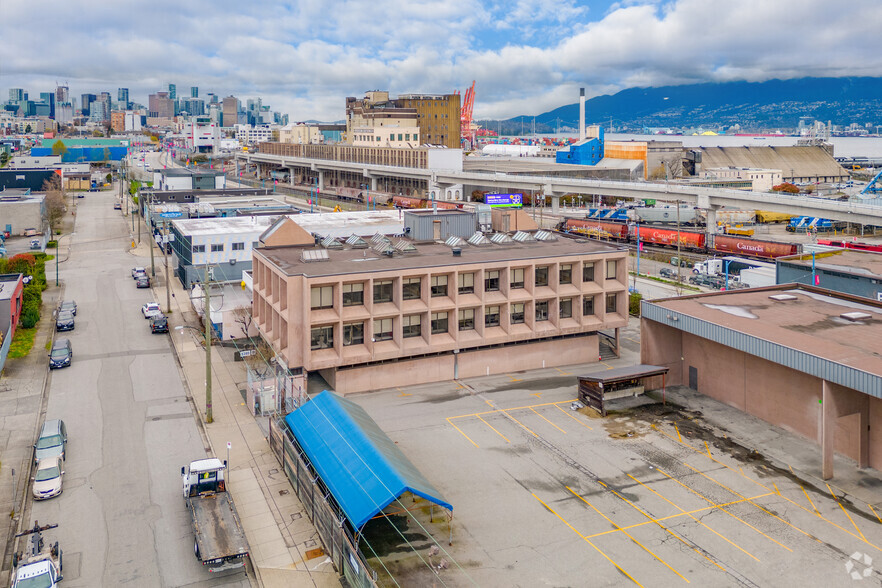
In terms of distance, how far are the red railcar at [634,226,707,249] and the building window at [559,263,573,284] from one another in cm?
5256

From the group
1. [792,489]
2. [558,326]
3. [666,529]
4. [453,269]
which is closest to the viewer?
[666,529]

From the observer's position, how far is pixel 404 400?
→ 134 feet

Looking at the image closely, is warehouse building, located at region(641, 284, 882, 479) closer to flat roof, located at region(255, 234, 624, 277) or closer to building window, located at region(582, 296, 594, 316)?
building window, located at region(582, 296, 594, 316)

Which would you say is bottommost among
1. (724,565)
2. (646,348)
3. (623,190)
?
(724,565)

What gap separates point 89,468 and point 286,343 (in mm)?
12568

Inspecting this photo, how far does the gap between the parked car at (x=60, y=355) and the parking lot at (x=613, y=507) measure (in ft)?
72.5

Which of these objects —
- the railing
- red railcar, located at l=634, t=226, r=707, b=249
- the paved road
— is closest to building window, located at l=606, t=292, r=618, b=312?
the railing

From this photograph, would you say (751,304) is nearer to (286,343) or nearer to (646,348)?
(646,348)

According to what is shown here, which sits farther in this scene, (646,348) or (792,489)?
(646,348)

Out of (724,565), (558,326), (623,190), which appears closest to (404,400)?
(558,326)

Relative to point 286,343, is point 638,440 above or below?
below

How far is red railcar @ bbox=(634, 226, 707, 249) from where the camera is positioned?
94062 millimetres

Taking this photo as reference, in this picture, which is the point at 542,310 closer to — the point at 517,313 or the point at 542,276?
the point at 517,313

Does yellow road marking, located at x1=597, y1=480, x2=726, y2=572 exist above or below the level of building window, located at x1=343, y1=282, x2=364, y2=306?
below
